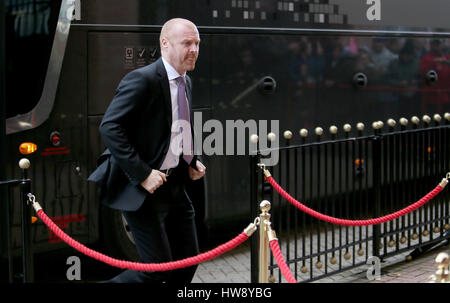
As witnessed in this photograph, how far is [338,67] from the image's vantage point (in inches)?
362

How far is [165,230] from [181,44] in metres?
1.19

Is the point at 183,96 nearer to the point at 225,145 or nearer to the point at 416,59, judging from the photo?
the point at 225,145

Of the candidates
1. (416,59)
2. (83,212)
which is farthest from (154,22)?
(416,59)

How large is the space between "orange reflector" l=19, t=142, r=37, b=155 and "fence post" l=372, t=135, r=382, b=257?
9.58 feet

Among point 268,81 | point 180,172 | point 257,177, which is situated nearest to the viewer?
point 180,172

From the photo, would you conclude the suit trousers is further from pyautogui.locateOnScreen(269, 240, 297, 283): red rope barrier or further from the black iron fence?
the black iron fence

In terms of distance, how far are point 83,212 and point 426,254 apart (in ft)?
11.4

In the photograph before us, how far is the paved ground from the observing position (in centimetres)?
736

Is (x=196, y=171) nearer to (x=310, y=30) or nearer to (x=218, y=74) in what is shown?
(x=218, y=74)

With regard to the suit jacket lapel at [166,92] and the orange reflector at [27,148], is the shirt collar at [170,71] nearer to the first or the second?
the suit jacket lapel at [166,92]

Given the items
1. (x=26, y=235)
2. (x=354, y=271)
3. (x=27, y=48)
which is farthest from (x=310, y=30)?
(x=26, y=235)

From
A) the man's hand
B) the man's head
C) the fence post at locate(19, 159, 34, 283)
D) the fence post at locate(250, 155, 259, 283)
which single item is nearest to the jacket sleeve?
the man's head

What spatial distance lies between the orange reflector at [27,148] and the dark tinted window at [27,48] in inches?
9.8

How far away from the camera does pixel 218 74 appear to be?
7.94 metres
